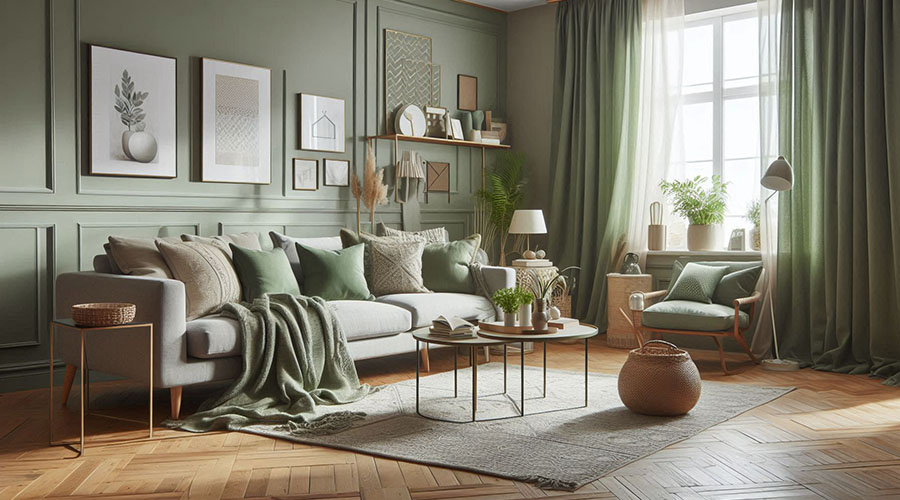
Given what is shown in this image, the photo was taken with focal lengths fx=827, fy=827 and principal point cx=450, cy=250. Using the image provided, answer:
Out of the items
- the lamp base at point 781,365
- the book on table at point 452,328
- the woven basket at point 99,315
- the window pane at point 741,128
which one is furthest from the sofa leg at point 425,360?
the window pane at point 741,128

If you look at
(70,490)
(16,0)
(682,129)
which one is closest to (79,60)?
(16,0)

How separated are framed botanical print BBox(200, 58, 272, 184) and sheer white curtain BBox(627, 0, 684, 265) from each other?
9.43ft

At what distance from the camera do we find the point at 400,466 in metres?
3.17

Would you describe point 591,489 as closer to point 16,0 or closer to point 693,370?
point 693,370

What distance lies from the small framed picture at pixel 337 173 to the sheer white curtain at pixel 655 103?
7.42ft

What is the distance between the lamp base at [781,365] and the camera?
5367 millimetres

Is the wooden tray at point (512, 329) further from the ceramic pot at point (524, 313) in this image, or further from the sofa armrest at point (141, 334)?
the sofa armrest at point (141, 334)

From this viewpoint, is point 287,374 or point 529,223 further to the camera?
point 529,223

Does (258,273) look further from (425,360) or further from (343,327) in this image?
(425,360)

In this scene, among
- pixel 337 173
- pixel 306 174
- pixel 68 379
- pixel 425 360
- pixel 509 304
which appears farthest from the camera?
pixel 337 173

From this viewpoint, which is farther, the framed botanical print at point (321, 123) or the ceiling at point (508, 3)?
the ceiling at point (508, 3)

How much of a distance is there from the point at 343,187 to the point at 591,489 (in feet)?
12.4

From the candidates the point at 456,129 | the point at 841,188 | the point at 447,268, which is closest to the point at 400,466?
the point at 447,268

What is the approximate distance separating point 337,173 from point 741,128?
3.09m
